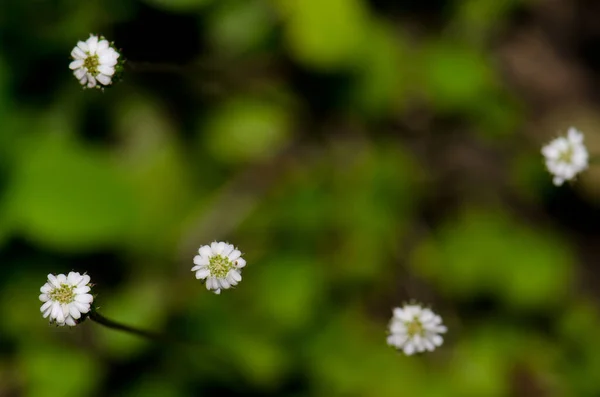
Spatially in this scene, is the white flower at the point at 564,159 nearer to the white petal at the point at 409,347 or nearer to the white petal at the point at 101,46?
the white petal at the point at 409,347

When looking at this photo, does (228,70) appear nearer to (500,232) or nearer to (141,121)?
(141,121)

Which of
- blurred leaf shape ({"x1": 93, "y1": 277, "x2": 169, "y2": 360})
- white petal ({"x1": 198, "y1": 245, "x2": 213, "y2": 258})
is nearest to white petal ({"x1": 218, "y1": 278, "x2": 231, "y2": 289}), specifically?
white petal ({"x1": 198, "y1": 245, "x2": 213, "y2": 258})

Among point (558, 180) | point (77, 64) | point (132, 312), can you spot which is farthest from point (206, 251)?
point (558, 180)

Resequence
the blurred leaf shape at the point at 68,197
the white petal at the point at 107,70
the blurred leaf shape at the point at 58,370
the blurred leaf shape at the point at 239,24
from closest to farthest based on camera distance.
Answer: the white petal at the point at 107,70 < the blurred leaf shape at the point at 68,197 < the blurred leaf shape at the point at 58,370 < the blurred leaf shape at the point at 239,24

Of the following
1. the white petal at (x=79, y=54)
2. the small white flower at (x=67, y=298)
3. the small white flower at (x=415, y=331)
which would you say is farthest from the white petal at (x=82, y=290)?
the small white flower at (x=415, y=331)

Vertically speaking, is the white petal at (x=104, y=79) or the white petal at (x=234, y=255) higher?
the white petal at (x=104, y=79)

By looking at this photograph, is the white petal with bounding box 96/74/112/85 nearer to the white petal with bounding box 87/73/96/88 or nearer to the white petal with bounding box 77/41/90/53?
the white petal with bounding box 87/73/96/88
